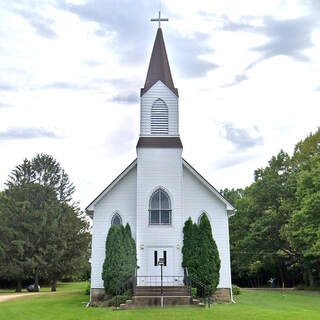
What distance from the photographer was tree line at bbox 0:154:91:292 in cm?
3828

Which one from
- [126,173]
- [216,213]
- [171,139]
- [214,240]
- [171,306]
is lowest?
[171,306]

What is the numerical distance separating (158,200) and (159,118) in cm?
481

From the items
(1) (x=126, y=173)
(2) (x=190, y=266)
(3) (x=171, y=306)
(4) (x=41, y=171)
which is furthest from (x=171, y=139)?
(4) (x=41, y=171)

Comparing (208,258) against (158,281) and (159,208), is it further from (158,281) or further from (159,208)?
(159,208)

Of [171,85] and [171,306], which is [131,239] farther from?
[171,85]

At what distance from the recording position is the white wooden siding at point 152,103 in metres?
22.8

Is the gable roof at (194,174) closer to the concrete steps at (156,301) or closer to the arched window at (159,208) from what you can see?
the arched window at (159,208)

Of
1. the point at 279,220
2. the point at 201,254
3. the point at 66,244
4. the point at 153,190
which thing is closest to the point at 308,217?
the point at 279,220

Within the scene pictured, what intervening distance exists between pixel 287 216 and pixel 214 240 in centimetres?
2000

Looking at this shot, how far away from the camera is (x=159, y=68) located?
2408cm

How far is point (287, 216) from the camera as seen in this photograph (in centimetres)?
3888

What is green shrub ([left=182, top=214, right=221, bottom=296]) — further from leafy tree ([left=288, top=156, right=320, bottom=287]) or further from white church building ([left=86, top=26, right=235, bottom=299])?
leafy tree ([left=288, top=156, right=320, bottom=287])

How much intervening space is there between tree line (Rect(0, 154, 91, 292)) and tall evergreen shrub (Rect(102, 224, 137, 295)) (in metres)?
20.0

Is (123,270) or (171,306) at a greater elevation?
(123,270)
